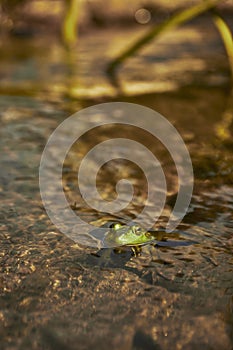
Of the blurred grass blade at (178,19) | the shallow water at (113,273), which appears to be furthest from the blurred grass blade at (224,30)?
the shallow water at (113,273)

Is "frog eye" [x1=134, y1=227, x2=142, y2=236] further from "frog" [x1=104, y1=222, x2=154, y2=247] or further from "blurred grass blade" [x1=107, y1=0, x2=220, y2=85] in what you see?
"blurred grass blade" [x1=107, y1=0, x2=220, y2=85]

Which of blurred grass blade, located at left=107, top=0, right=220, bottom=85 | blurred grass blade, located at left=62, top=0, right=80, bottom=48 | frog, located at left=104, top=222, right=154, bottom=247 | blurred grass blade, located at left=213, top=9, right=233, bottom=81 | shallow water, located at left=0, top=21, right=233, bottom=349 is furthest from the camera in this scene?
blurred grass blade, located at left=62, top=0, right=80, bottom=48

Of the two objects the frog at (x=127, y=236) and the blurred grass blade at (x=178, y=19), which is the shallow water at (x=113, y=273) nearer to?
the frog at (x=127, y=236)

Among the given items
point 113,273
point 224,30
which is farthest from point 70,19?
point 113,273

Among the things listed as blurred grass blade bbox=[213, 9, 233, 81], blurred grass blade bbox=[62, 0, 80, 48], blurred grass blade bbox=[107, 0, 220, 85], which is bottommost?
blurred grass blade bbox=[213, 9, 233, 81]

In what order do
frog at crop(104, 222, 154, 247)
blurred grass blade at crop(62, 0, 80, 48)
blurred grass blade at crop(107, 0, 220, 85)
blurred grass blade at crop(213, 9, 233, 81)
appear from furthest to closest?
blurred grass blade at crop(62, 0, 80, 48) < blurred grass blade at crop(213, 9, 233, 81) < blurred grass blade at crop(107, 0, 220, 85) < frog at crop(104, 222, 154, 247)

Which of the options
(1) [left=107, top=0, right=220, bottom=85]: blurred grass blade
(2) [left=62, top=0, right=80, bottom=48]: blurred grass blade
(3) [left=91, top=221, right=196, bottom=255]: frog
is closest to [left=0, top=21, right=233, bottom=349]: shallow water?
(3) [left=91, top=221, right=196, bottom=255]: frog

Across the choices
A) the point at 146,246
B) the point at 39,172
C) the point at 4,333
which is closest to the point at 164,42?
the point at 39,172

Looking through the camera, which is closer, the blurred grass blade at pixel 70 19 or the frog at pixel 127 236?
the frog at pixel 127 236

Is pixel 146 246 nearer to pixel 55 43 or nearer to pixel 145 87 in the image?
pixel 145 87
